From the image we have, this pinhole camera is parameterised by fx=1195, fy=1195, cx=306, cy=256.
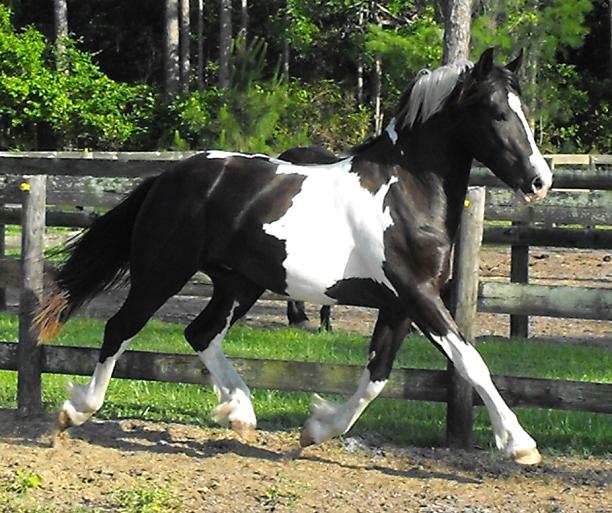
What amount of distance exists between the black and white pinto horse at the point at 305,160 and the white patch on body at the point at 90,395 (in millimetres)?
2602

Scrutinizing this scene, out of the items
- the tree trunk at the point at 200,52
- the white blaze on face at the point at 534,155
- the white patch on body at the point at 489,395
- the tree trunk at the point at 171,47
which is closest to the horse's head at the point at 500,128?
the white blaze on face at the point at 534,155

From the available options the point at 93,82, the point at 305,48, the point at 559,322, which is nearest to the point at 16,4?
the point at 93,82

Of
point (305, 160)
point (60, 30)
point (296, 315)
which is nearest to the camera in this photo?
point (305, 160)

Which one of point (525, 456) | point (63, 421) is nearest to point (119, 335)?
point (63, 421)

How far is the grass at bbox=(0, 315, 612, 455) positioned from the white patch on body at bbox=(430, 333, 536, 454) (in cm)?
98

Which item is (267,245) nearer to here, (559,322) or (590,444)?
(590,444)

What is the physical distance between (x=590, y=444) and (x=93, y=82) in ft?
91.1

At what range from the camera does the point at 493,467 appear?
596cm

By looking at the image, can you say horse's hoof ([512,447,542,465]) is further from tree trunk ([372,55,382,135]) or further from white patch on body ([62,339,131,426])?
tree trunk ([372,55,382,135])

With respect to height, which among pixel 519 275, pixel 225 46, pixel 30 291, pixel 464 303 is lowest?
pixel 519 275

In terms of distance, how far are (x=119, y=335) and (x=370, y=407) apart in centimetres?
179

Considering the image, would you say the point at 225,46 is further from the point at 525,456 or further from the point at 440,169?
the point at 525,456

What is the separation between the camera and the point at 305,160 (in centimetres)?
916

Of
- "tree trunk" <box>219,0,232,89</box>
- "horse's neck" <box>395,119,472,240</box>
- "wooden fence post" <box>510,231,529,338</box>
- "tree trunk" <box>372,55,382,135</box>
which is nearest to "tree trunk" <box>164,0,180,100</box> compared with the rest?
"tree trunk" <box>219,0,232,89</box>
